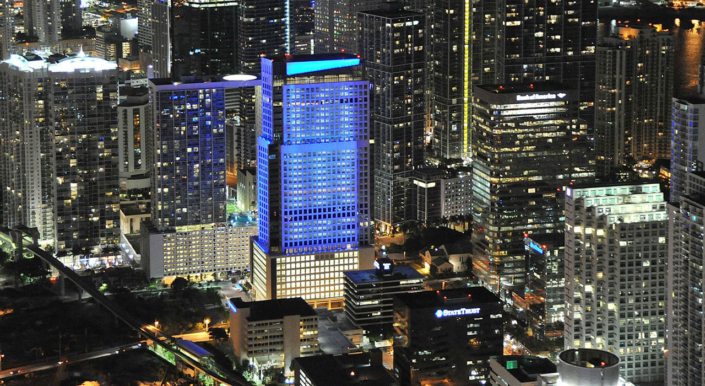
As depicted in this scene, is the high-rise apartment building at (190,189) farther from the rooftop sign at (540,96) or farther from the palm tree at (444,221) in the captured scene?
the rooftop sign at (540,96)

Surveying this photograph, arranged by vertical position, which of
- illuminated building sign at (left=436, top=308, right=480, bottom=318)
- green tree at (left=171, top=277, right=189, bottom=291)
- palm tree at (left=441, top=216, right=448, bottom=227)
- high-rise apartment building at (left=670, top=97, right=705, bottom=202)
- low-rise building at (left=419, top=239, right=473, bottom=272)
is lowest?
green tree at (left=171, top=277, right=189, bottom=291)

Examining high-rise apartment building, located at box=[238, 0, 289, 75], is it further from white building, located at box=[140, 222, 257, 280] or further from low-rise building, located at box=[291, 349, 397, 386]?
low-rise building, located at box=[291, 349, 397, 386]

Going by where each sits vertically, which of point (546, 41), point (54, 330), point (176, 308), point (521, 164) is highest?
point (546, 41)

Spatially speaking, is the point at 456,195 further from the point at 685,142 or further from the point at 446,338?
the point at 446,338

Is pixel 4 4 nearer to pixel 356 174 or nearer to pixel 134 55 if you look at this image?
pixel 134 55

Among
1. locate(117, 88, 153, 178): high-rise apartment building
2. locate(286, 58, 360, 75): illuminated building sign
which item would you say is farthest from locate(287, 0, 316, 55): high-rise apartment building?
locate(286, 58, 360, 75): illuminated building sign

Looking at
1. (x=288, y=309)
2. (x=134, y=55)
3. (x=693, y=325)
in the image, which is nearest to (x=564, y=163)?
(x=288, y=309)

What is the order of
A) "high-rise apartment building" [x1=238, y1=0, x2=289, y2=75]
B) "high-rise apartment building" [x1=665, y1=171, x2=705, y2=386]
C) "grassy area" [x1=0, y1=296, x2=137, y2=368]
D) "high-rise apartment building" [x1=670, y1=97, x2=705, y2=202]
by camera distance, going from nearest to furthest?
"high-rise apartment building" [x1=665, y1=171, x2=705, y2=386]
"high-rise apartment building" [x1=670, y1=97, x2=705, y2=202]
"grassy area" [x1=0, y1=296, x2=137, y2=368]
"high-rise apartment building" [x1=238, y1=0, x2=289, y2=75]

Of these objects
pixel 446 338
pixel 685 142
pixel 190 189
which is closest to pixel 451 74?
pixel 190 189

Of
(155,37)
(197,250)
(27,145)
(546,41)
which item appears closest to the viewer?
(197,250)
